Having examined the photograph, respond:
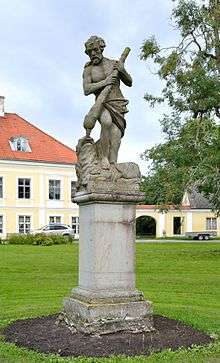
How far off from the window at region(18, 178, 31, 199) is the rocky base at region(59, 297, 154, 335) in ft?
150

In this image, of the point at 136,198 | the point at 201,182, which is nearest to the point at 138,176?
the point at 136,198

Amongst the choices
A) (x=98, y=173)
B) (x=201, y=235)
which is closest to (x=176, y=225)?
(x=201, y=235)

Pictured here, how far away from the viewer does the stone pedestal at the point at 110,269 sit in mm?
8391

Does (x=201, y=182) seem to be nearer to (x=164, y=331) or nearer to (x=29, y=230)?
(x=164, y=331)

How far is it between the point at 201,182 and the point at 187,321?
1634 centimetres

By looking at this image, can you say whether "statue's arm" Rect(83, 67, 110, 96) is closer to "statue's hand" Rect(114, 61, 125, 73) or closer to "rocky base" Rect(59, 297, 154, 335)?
"statue's hand" Rect(114, 61, 125, 73)

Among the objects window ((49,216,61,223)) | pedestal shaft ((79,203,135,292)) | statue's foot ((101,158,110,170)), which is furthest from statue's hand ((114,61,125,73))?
window ((49,216,61,223))

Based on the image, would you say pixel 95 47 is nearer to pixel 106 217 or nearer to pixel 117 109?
pixel 117 109

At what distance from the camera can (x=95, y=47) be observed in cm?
909

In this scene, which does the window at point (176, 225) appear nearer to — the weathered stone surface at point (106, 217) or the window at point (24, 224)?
the window at point (24, 224)

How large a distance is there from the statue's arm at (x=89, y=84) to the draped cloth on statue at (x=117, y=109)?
26cm

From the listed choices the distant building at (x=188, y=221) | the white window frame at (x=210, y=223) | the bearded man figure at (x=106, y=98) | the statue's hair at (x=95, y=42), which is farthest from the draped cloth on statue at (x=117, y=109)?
the white window frame at (x=210, y=223)

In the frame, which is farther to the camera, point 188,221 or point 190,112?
point 188,221

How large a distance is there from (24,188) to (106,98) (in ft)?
150
